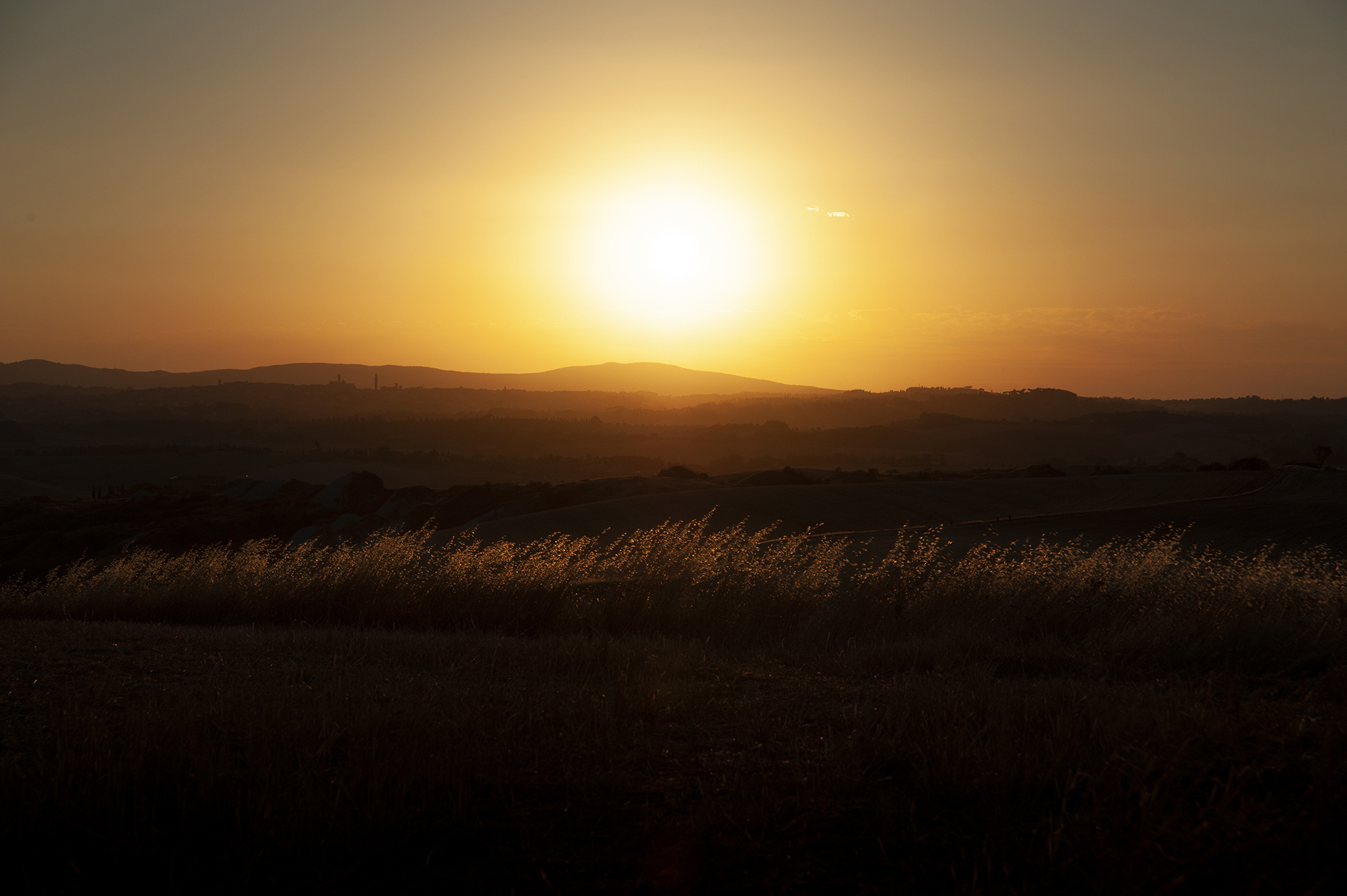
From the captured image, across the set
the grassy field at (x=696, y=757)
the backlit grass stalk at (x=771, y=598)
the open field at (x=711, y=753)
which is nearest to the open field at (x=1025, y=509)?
the backlit grass stalk at (x=771, y=598)

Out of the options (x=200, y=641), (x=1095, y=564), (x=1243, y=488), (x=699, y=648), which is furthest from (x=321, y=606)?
(x=1243, y=488)

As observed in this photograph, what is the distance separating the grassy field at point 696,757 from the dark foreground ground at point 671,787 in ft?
0.05

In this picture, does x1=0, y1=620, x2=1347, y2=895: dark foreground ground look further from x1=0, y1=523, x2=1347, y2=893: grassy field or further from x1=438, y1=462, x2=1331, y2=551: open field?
x1=438, y1=462, x2=1331, y2=551: open field

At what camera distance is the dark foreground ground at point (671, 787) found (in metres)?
3.31

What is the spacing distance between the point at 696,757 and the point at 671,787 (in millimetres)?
412

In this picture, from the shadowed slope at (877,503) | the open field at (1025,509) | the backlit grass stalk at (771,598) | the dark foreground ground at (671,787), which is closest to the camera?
the dark foreground ground at (671,787)

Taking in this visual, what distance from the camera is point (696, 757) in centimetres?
442

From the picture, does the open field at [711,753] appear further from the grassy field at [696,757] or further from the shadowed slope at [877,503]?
the shadowed slope at [877,503]

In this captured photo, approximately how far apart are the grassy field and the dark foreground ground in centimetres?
1

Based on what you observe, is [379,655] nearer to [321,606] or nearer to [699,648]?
[699,648]

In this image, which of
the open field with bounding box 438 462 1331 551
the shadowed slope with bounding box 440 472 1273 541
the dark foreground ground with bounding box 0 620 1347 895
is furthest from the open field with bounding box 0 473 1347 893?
the shadowed slope with bounding box 440 472 1273 541

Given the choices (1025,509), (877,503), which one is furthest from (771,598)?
(1025,509)

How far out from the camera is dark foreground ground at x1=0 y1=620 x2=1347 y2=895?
10.8ft

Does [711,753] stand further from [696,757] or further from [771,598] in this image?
[771,598]
